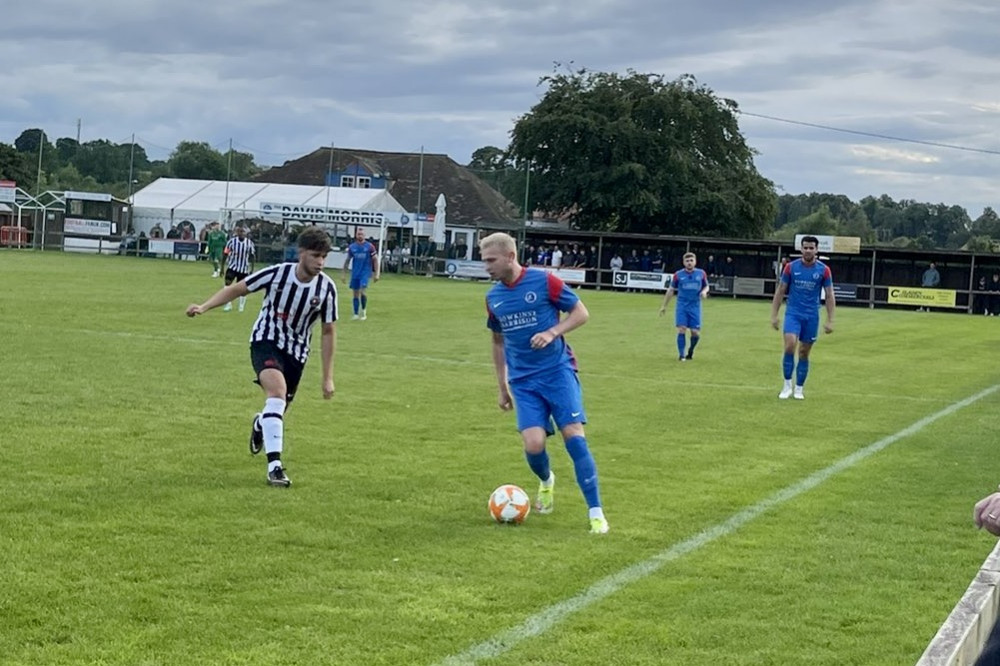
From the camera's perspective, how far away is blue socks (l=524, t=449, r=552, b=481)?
342 inches

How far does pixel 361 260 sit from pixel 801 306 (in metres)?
13.0

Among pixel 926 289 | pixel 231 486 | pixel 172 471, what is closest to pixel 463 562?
pixel 231 486

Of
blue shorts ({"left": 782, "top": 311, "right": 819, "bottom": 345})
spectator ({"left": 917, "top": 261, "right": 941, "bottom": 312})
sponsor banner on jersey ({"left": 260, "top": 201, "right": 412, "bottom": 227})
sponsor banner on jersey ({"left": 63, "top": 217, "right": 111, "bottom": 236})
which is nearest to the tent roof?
sponsor banner on jersey ({"left": 260, "top": 201, "right": 412, "bottom": 227})

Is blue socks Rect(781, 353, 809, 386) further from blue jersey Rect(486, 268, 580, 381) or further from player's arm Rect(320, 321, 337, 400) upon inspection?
blue jersey Rect(486, 268, 580, 381)

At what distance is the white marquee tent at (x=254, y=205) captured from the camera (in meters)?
59.8

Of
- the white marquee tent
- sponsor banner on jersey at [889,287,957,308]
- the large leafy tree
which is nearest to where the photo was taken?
sponsor banner on jersey at [889,287,957,308]

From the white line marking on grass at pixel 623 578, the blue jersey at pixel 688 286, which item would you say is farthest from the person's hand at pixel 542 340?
the blue jersey at pixel 688 286

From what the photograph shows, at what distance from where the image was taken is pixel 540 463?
873 cm

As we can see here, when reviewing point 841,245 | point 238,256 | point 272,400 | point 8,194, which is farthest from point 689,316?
point 8,194

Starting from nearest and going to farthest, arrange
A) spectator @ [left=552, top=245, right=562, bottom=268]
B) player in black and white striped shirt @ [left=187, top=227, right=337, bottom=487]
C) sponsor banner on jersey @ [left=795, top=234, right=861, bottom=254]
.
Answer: player in black and white striped shirt @ [left=187, top=227, right=337, bottom=487], sponsor banner on jersey @ [left=795, top=234, right=861, bottom=254], spectator @ [left=552, top=245, right=562, bottom=268]

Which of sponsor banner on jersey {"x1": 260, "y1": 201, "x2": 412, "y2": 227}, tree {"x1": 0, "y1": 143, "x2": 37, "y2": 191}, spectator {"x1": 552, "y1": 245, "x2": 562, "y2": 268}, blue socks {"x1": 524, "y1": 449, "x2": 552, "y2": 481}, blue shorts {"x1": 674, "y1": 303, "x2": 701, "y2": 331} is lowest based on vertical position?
blue socks {"x1": 524, "y1": 449, "x2": 552, "y2": 481}

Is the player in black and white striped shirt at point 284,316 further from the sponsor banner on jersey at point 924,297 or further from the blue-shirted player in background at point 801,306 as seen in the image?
the sponsor banner on jersey at point 924,297

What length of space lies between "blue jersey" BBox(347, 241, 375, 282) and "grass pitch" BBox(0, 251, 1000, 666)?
948 cm

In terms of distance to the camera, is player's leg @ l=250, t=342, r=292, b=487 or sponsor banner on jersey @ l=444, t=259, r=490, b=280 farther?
sponsor banner on jersey @ l=444, t=259, r=490, b=280
